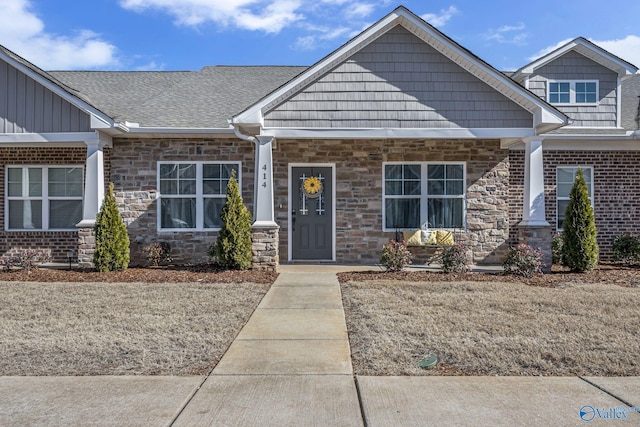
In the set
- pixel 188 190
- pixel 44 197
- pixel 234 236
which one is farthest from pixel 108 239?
pixel 44 197

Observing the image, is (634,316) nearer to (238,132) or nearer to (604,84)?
(238,132)

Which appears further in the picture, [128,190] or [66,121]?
[128,190]

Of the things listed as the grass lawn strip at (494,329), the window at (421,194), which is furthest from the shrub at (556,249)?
the grass lawn strip at (494,329)

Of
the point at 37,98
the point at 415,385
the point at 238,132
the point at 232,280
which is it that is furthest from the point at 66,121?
the point at 415,385

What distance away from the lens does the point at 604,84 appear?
43.2ft

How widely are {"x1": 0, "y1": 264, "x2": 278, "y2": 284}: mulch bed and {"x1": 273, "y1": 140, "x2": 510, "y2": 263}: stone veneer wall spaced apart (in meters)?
2.71

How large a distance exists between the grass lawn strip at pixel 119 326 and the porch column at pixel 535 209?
5.51 m

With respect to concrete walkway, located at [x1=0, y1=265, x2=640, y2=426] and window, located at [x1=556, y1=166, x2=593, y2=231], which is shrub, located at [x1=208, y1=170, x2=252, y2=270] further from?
window, located at [x1=556, y1=166, x2=593, y2=231]

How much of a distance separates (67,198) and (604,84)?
1341 cm

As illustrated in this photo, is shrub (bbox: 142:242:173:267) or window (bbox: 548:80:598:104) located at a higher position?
window (bbox: 548:80:598:104)

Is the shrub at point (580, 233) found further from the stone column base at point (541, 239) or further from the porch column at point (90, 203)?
the porch column at point (90, 203)

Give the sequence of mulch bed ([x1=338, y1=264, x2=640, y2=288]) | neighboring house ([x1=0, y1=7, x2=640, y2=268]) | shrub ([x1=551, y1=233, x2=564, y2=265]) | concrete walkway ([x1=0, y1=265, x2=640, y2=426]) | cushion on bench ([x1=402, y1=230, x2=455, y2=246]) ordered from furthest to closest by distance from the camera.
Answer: shrub ([x1=551, y1=233, x2=564, y2=265])
cushion on bench ([x1=402, y1=230, x2=455, y2=246])
neighboring house ([x1=0, y1=7, x2=640, y2=268])
mulch bed ([x1=338, y1=264, x2=640, y2=288])
concrete walkway ([x1=0, y1=265, x2=640, y2=426])

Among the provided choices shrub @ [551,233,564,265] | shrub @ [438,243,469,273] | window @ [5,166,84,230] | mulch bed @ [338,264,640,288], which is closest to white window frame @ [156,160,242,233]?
window @ [5,166,84,230]

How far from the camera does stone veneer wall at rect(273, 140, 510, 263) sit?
1189 centimetres
